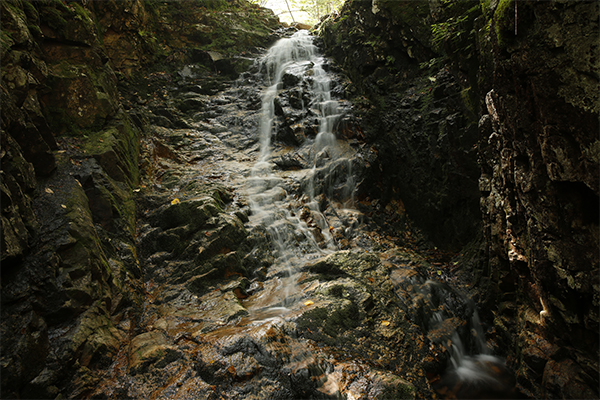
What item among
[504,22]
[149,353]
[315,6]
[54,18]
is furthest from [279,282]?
[315,6]

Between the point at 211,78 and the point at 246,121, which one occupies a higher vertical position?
the point at 211,78

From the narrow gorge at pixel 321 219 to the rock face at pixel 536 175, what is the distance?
0.08 ft

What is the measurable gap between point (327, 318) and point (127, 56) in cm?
1107

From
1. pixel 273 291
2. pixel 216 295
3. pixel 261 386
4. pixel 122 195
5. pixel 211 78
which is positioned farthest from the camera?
pixel 211 78

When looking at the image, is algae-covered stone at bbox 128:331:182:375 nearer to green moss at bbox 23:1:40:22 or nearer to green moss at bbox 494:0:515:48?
green moss at bbox 494:0:515:48

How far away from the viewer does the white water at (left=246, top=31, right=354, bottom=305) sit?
645 centimetres

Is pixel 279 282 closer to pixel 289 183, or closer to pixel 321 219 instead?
pixel 321 219

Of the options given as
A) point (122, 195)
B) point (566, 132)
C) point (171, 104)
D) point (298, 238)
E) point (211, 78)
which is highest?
point (211, 78)

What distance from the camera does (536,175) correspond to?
3289mm

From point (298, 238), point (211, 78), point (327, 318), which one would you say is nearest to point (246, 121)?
point (211, 78)

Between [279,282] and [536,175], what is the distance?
4281mm

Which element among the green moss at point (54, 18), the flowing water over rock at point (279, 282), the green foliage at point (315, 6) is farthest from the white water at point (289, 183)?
the green foliage at point (315, 6)

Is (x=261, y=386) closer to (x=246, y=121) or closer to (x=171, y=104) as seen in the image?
(x=246, y=121)

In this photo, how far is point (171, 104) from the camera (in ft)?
34.0
